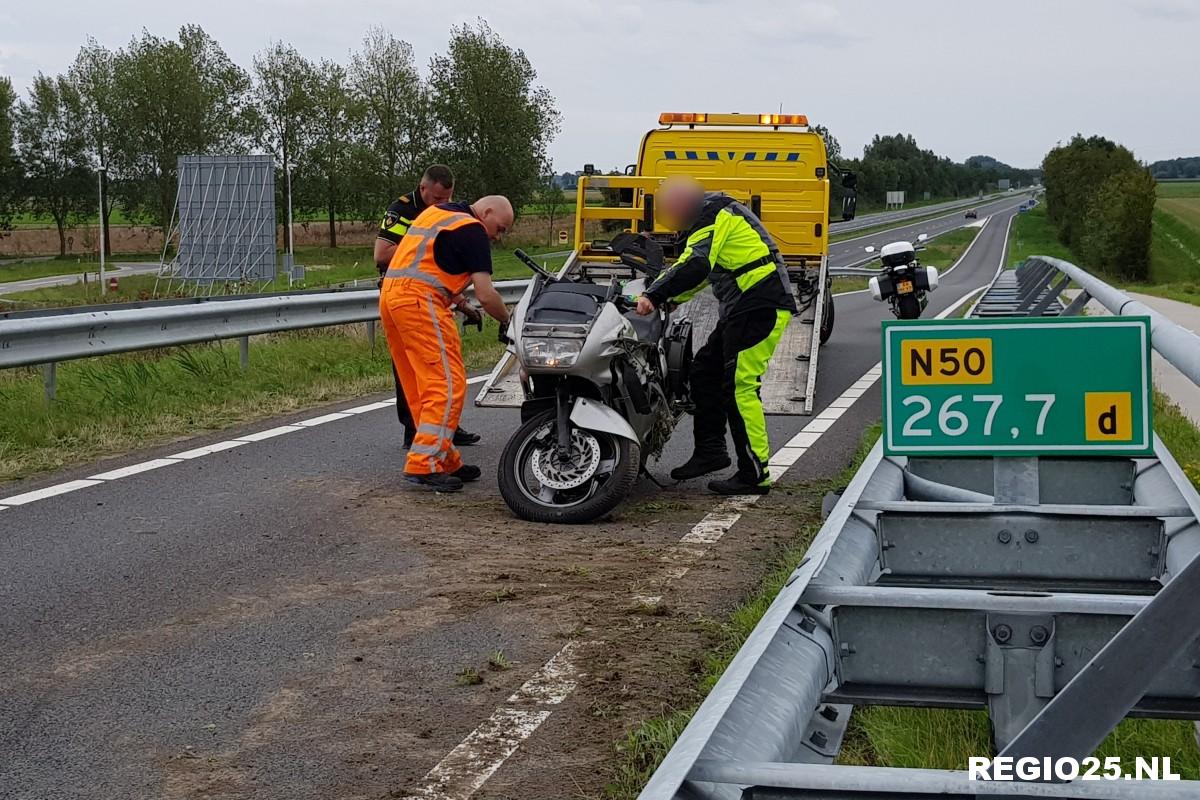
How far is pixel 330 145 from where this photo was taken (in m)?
86.0

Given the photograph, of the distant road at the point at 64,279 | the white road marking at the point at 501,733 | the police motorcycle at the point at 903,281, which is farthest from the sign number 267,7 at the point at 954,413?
the distant road at the point at 64,279

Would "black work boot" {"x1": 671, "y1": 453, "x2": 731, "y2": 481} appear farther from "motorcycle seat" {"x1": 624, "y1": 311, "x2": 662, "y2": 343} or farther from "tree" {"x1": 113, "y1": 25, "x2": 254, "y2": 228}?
"tree" {"x1": 113, "y1": 25, "x2": 254, "y2": 228}

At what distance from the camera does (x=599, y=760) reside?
4219 mm

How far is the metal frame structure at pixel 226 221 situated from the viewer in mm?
34219

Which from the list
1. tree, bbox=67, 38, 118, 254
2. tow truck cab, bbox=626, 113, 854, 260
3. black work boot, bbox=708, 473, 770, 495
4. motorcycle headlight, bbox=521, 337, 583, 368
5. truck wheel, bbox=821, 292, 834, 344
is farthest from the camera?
tree, bbox=67, 38, 118, 254

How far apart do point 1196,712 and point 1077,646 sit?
0.24m

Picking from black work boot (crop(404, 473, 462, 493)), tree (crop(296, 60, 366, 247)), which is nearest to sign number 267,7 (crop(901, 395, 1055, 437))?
black work boot (crop(404, 473, 462, 493))

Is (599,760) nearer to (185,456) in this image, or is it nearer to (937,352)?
(937,352)

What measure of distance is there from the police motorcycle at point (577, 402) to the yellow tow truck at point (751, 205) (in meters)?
2.42

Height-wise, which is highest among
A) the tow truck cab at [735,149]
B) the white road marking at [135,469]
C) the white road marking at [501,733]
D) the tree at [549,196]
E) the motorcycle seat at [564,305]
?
the tree at [549,196]

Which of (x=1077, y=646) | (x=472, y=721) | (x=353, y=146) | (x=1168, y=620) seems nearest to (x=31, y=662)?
(x=472, y=721)

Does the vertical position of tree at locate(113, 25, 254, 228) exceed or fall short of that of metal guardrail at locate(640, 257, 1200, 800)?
it exceeds it

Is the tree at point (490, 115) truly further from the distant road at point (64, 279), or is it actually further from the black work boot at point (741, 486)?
the black work boot at point (741, 486)

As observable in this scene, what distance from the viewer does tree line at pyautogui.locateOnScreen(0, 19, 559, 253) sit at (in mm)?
78062
